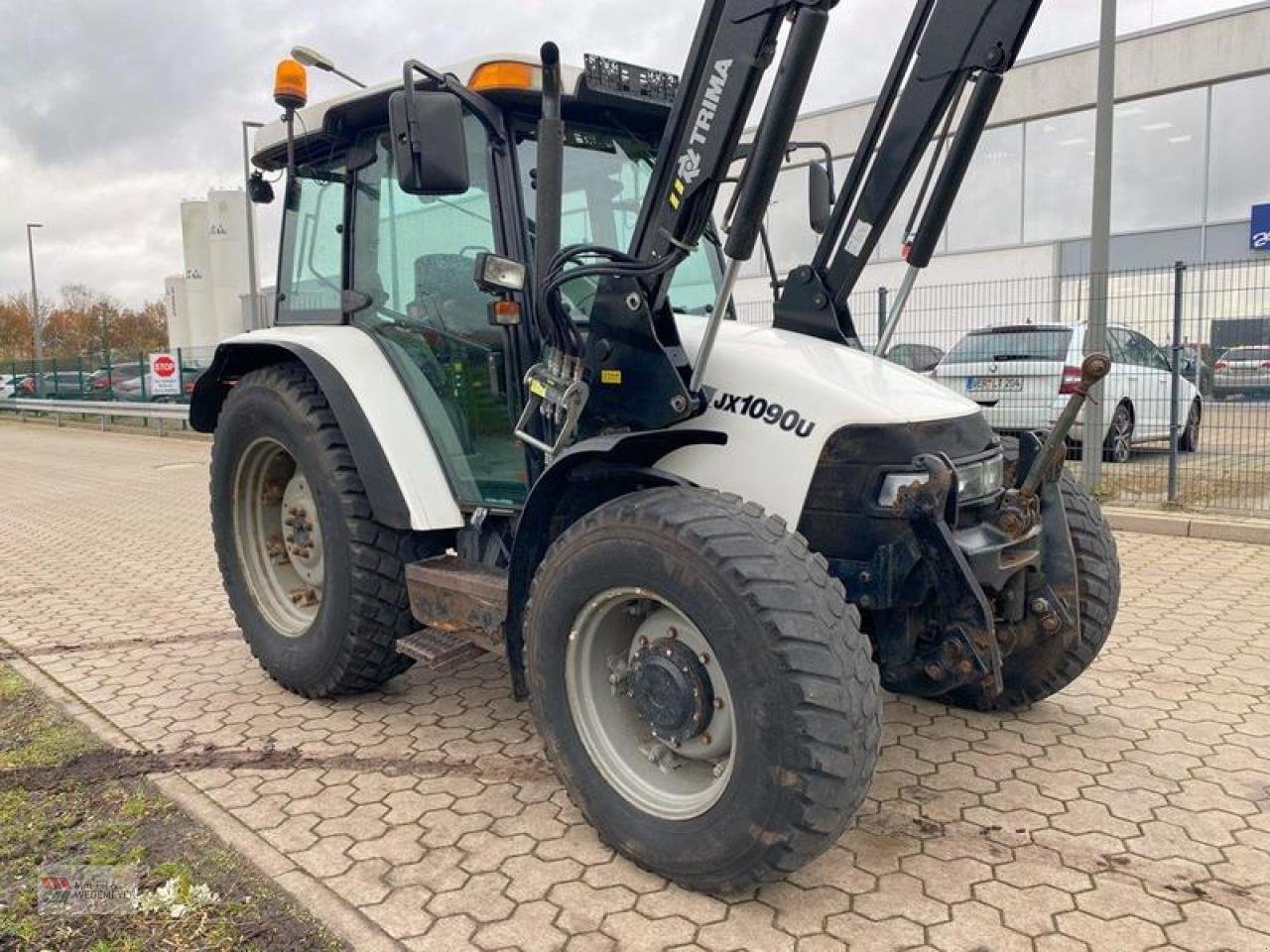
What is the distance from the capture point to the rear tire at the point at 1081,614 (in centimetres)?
347

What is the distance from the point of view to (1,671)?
15.1 feet

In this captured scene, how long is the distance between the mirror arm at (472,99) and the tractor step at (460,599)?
5.02 ft

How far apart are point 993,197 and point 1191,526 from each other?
15.5 meters

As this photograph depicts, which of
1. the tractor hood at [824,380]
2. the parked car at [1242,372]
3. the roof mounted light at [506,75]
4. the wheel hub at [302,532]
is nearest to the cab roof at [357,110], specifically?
the roof mounted light at [506,75]

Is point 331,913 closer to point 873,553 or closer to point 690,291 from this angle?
point 873,553

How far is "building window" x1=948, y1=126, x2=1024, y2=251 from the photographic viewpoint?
20.7 metres

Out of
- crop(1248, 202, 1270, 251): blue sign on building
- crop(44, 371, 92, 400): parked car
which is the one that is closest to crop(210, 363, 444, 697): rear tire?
crop(1248, 202, 1270, 251): blue sign on building

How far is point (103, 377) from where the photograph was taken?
2388 cm

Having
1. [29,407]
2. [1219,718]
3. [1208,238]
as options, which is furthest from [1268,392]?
[29,407]

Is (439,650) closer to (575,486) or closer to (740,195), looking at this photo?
(575,486)

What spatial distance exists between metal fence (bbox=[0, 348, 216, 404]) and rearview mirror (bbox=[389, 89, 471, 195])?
59.2 feet

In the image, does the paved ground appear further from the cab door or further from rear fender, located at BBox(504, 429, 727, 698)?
the cab door

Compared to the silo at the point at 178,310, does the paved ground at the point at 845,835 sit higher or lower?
lower

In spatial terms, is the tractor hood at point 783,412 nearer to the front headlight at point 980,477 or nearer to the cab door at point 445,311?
the front headlight at point 980,477
